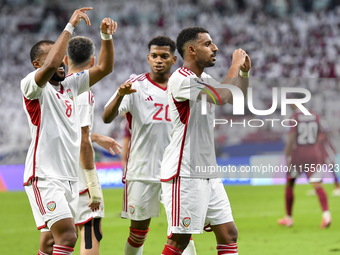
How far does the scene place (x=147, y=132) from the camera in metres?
5.16

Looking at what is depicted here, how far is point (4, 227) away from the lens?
9367 millimetres

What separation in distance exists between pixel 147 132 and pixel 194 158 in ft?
3.98

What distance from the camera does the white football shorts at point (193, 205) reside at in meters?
3.96

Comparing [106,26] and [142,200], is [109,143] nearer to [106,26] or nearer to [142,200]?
[142,200]

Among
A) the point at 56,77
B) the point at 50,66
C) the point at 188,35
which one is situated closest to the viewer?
the point at 50,66

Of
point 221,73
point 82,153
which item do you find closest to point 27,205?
point 82,153

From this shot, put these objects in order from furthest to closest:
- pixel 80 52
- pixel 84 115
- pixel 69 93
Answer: pixel 80 52
pixel 84 115
pixel 69 93

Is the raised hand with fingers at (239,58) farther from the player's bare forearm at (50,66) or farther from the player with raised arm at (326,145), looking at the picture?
the player with raised arm at (326,145)

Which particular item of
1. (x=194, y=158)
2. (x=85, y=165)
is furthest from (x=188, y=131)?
(x=85, y=165)

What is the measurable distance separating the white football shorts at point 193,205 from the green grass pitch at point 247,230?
2.74m

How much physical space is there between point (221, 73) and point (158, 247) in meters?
14.0

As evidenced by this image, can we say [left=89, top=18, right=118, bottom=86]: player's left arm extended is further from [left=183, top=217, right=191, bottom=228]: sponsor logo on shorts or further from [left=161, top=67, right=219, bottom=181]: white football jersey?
[left=183, top=217, right=191, bottom=228]: sponsor logo on shorts

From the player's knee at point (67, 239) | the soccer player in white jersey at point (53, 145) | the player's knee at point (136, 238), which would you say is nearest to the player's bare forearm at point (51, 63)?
the soccer player in white jersey at point (53, 145)

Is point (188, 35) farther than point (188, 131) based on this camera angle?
Yes
